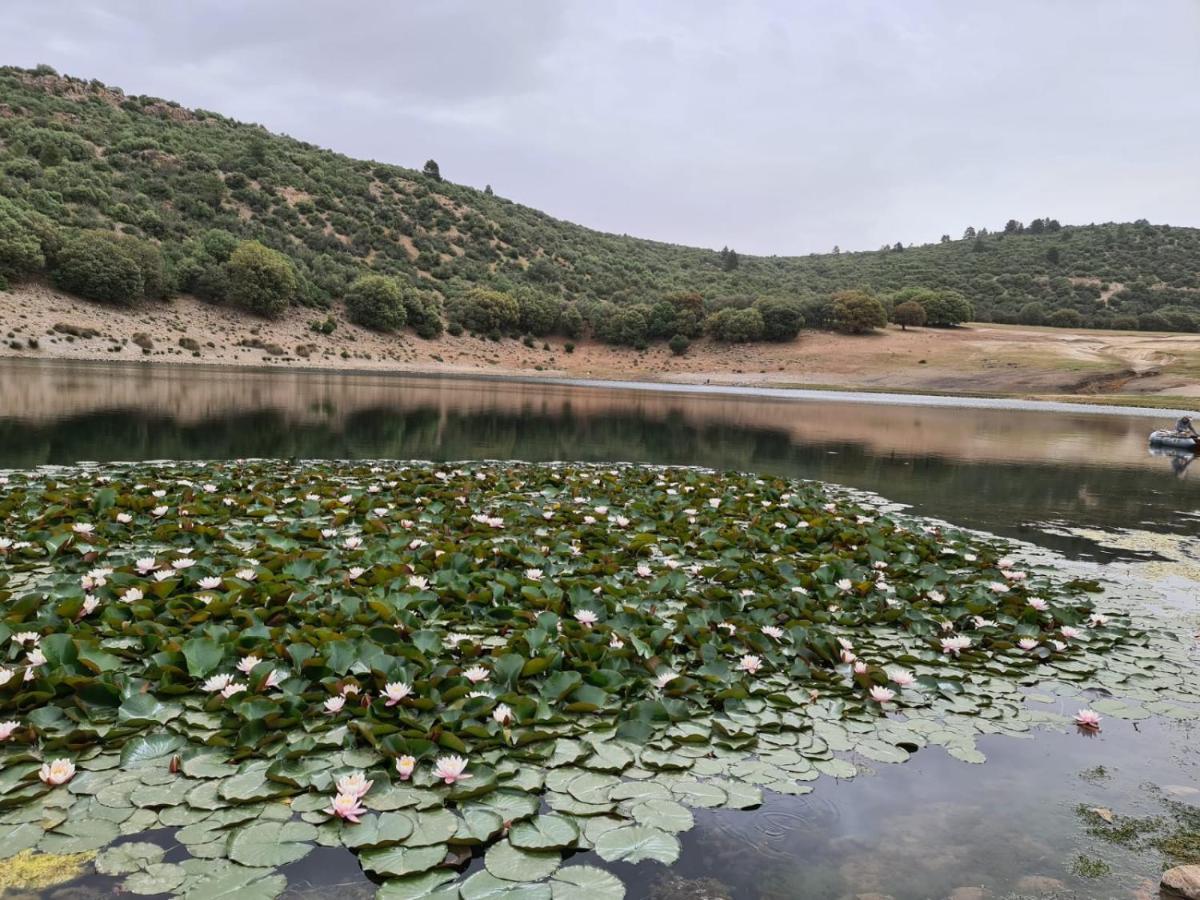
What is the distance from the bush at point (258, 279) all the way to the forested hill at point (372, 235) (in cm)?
212

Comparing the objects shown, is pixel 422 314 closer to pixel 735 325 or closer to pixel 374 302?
pixel 374 302

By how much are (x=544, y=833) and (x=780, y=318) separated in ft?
255

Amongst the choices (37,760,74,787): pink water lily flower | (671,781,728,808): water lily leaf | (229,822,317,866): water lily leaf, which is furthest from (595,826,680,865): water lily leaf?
(37,760,74,787): pink water lily flower

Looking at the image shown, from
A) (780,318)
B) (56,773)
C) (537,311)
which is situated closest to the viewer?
(56,773)

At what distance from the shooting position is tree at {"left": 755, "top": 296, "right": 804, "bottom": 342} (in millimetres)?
76375

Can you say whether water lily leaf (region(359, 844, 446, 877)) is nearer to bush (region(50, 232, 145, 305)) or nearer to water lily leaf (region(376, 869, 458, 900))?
water lily leaf (region(376, 869, 458, 900))

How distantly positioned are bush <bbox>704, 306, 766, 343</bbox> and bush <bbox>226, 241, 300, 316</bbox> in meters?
42.6

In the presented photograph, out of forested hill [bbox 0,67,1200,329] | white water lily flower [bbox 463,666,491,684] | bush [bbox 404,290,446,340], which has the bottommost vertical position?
white water lily flower [bbox 463,666,491,684]

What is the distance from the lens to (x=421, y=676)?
443 cm

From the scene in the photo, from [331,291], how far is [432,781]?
7375cm

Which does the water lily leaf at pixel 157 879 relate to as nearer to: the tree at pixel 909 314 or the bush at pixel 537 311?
the bush at pixel 537 311

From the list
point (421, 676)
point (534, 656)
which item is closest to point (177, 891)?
point (421, 676)

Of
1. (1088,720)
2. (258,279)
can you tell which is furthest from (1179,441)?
(258,279)

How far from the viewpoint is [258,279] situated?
2408 inches
